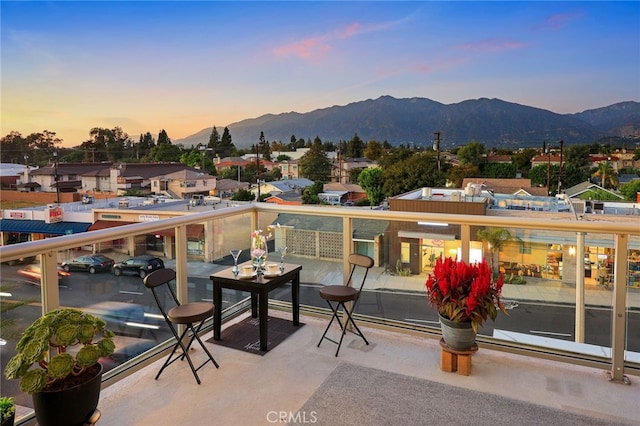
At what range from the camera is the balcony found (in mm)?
2439

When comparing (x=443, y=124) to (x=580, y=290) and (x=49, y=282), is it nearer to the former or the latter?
(x=580, y=290)

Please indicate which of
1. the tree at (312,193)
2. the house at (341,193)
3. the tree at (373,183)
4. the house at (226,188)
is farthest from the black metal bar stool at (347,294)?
the tree at (373,183)

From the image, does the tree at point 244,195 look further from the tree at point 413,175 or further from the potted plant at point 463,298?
the potted plant at point 463,298

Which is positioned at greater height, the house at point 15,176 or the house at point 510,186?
the house at point 15,176

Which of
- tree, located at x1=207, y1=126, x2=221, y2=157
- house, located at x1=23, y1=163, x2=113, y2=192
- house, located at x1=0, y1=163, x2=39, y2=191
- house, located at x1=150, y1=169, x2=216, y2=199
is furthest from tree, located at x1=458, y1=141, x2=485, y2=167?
house, located at x1=0, y1=163, x2=39, y2=191

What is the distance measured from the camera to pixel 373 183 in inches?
1341

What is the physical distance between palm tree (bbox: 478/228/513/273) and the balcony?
0.06 m

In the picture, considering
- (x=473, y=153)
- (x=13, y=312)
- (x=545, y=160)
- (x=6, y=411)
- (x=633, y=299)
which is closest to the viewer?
(x=6, y=411)

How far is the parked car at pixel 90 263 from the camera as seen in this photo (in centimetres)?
247

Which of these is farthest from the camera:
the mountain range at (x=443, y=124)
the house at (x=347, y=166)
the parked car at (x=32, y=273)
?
the house at (x=347, y=166)

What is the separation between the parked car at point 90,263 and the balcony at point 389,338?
55mm

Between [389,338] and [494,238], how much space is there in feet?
3.74

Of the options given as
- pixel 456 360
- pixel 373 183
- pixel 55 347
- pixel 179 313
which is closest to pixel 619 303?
pixel 456 360

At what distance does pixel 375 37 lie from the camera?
2228 cm
